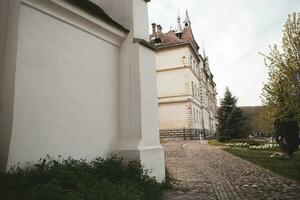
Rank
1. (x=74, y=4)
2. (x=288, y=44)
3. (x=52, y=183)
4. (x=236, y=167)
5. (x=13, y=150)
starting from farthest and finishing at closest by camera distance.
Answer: (x=288, y=44), (x=236, y=167), (x=74, y=4), (x=13, y=150), (x=52, y=183)

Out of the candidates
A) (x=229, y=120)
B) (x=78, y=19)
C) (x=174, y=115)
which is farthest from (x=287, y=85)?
(x=174, y=115)

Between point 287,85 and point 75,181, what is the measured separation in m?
11.5

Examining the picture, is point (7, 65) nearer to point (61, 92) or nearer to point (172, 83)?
point (61, 92)

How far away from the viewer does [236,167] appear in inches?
451

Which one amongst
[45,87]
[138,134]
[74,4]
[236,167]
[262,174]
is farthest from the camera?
[236,167]

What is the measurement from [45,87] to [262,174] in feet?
26.0

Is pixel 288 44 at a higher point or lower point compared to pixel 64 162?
higher

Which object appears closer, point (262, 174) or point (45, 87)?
point (45, 87)

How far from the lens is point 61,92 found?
602cm

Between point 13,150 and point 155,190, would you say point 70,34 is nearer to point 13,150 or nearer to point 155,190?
point 13,150

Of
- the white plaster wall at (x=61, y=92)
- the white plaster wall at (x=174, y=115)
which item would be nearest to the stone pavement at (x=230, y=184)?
the white plaster wall at (x=61, y=92)

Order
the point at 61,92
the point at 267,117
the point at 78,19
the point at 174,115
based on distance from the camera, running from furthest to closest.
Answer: the point at 174,115, the point at 267,117, the point at 78,19, the point at 61,92

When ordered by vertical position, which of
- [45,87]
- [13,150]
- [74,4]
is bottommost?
[13,150]

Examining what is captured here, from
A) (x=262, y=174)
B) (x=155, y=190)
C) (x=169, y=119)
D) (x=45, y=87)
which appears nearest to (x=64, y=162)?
(x=45, y=87)
